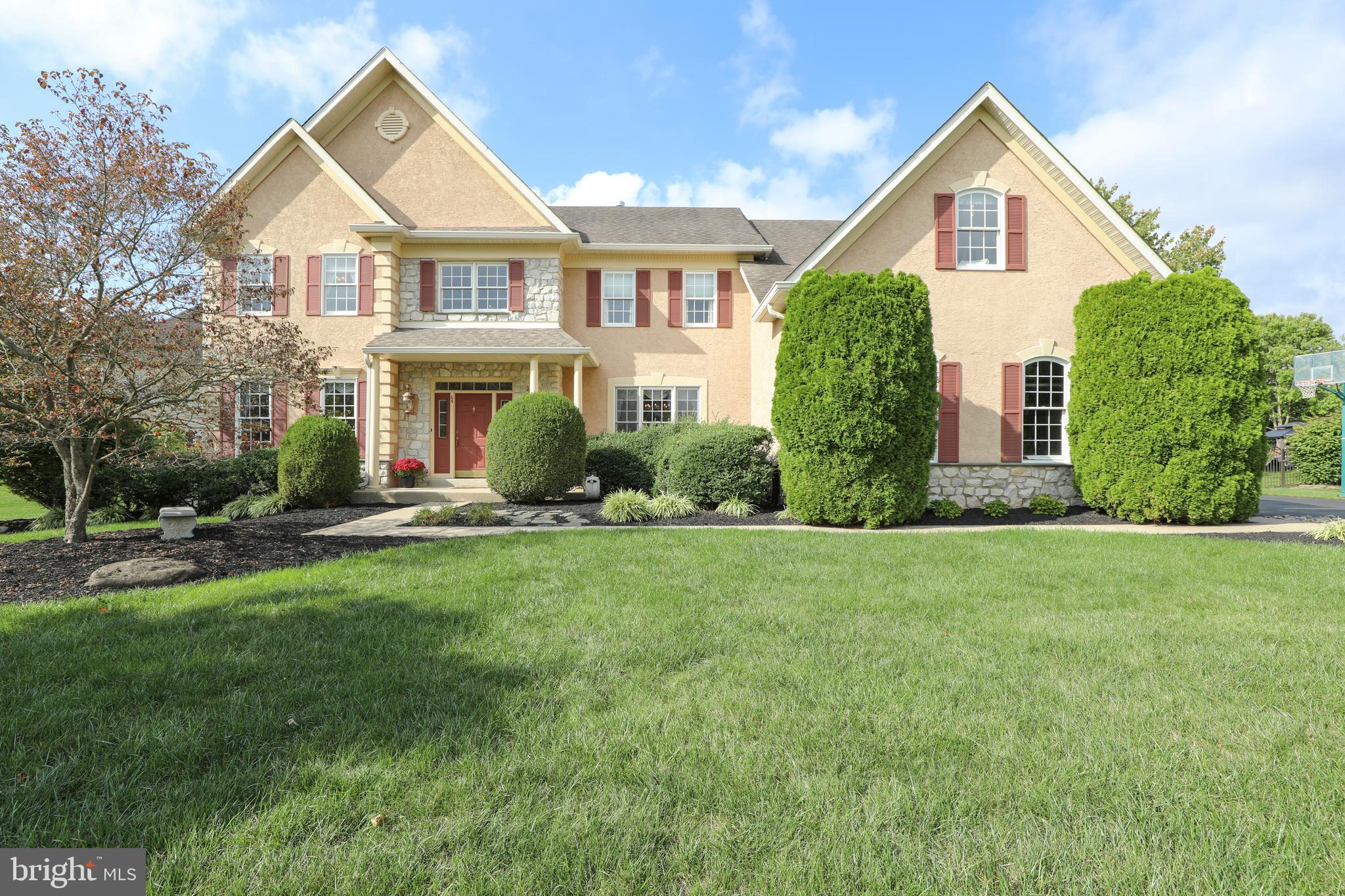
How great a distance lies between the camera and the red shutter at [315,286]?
50.1 ft

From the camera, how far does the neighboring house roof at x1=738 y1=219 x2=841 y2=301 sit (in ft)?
51.0

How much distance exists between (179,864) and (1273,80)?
12.4 meters

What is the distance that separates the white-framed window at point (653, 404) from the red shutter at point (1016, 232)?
7.62m

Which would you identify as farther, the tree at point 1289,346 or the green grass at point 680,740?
the tree at point 1289,346

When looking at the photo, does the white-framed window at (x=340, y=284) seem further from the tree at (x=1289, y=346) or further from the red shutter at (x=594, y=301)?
the tree at (x=1289, y=346)

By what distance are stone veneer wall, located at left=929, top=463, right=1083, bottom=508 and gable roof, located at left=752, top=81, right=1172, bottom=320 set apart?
4.18m

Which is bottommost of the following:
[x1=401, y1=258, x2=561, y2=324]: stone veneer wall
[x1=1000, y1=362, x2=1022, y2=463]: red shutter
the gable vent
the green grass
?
the green grass

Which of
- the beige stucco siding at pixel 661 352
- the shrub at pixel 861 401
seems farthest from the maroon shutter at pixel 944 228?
the beige stucco siding at pixel 661 352

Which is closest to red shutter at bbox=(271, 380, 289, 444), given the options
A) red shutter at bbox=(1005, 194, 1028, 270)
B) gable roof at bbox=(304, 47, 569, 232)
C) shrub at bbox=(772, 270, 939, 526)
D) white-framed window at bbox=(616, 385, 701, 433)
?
gable roof at bbox=(304, 47, 569, 232)

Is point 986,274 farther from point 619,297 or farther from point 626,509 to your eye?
point 619,297

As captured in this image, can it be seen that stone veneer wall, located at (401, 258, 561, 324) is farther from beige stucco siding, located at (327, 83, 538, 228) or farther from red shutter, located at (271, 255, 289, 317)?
red shutter, located at (271, 255, 289, 317)

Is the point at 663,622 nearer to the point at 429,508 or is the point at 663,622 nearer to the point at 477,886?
the point at 477,886

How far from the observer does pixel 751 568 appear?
5887 millimetres

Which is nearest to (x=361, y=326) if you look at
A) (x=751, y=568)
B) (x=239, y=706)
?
(x=751, y=568)
